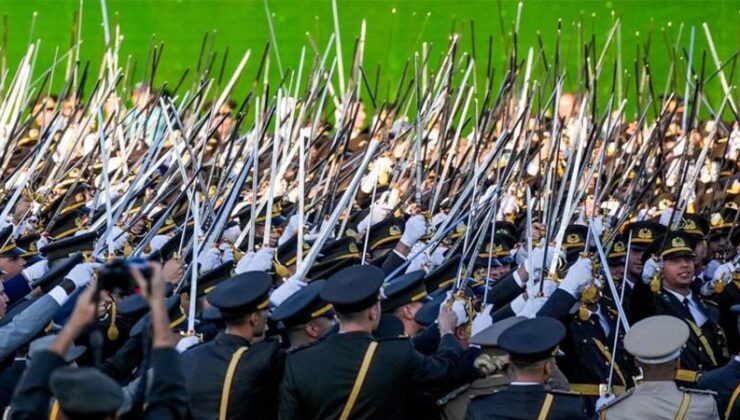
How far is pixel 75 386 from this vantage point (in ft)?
14.6

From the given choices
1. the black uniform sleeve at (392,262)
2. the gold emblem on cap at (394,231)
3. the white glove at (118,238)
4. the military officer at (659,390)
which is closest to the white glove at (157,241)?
the white glove at (118,238)

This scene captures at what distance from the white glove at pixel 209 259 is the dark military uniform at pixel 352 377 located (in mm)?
2253

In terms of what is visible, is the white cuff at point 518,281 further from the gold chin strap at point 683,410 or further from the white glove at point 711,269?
the gold chin strap at point 683,410

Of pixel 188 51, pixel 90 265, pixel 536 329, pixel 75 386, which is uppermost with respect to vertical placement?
pixel 75 386

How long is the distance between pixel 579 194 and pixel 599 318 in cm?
135

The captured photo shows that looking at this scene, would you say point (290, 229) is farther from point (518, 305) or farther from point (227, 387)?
point (227, 387)

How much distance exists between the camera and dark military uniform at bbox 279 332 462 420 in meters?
6.23

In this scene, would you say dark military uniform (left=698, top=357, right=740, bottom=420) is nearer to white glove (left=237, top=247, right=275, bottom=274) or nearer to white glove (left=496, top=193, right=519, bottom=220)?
white glove (left=237, top=247, right=275, bottom=274)

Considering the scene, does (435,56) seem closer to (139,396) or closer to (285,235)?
(285,235)

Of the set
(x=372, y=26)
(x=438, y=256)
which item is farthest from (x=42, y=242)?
(x=372, y=26)

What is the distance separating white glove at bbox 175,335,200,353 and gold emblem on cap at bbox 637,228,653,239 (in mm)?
3419

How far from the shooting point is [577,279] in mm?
7543

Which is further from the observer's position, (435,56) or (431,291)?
(435,56)

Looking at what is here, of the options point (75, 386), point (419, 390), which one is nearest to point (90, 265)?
point (419, 390)
